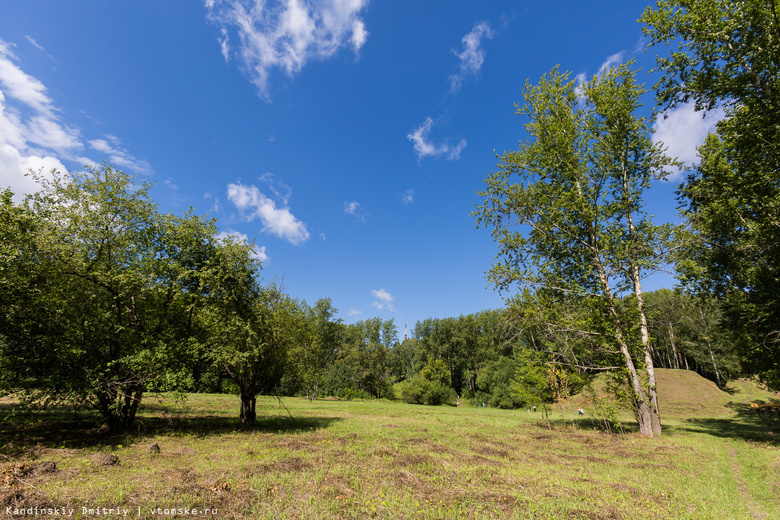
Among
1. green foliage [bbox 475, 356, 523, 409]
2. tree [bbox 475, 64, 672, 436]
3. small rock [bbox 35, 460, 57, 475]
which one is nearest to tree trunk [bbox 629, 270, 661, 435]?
tree [bbox 475, 64, 672, 436]

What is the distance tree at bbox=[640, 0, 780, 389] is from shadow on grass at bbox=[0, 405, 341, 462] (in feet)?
77.2

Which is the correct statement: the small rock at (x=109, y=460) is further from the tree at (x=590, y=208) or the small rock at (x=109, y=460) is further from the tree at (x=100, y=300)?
the tree at (x=590, y=208)

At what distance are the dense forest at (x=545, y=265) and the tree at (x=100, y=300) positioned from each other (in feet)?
0.21

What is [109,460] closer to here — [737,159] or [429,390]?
[737,159]

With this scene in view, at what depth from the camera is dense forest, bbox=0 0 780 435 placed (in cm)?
1091

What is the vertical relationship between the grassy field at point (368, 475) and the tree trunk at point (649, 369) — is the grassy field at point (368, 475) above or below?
below

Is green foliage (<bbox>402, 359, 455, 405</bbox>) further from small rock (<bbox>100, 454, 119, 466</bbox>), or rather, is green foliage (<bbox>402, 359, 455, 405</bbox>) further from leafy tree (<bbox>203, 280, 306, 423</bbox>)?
small rock (<bbox>100, 454, 119, 466</bbox>)

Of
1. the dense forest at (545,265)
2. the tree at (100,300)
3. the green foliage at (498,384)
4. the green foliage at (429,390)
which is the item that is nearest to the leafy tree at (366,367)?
the green foliage at (429,390)

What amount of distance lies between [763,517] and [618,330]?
11190 mm

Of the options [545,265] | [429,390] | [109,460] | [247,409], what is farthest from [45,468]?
[429,390]

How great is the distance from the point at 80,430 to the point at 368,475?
13854 millimetres

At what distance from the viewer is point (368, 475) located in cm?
839

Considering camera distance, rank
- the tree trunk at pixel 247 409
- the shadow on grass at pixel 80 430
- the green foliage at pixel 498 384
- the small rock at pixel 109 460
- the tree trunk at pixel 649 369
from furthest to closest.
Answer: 1. the green foliage at pixel 498 384
2. the tree trunk at pixel 247 409
3. the tree trunk at pixel 649 369
4. the shadow on grass at pixel 80 430
5. the small rock at pixel 109 460

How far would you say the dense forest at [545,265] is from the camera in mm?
10914
